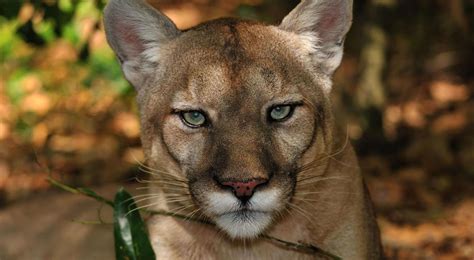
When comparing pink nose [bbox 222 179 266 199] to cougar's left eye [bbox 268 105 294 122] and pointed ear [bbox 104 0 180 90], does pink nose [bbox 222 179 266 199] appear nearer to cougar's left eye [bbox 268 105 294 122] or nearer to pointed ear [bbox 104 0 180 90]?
cougar's left eye [bbox 268 105 294 122]

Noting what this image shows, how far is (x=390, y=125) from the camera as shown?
8.77 meters

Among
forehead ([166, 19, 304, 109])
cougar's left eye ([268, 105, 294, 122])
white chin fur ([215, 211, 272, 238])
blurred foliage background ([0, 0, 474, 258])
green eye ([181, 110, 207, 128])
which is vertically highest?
forehead ([166, 19, 304, 109])

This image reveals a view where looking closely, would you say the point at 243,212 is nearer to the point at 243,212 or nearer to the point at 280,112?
the point at 243,212

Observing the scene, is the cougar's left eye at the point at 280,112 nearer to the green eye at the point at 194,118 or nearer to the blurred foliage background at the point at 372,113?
the green eye at the point at 194,118

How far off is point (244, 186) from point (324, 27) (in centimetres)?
126

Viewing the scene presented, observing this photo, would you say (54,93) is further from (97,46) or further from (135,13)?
(135,13)

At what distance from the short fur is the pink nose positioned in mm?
28

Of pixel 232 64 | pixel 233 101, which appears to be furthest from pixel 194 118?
pixel 232 64

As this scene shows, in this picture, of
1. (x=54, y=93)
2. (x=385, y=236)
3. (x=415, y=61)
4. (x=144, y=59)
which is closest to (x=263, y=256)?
(x=144, y=59)

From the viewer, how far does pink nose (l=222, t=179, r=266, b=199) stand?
12.8ft

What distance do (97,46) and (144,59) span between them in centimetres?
491

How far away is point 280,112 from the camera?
429cm

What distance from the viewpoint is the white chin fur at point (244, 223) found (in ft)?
13.5

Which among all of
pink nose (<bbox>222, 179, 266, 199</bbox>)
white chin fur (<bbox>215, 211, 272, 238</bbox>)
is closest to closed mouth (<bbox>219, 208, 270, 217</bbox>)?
white chin fur (<bbox>215, 211, 272, 238</bbox>)
